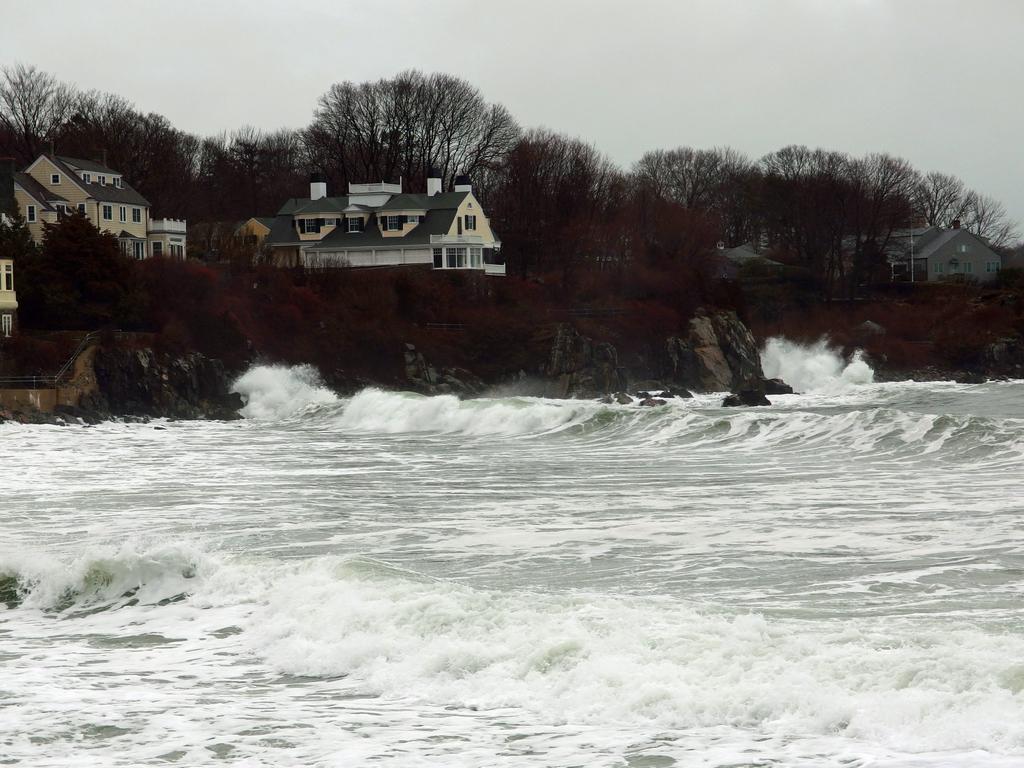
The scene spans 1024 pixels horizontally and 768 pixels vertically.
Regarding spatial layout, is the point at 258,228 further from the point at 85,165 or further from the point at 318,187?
the point at 85,165

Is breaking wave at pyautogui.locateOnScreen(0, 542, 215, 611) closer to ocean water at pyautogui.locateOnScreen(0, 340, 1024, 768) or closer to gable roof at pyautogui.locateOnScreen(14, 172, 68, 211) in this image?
ocean water at pyautogui.locateOnScreen(0, 340, 1024, 768)

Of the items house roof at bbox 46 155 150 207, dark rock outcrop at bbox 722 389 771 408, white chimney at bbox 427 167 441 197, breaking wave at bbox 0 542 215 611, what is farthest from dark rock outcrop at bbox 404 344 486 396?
breaking wave at bbox 0 542 215 611

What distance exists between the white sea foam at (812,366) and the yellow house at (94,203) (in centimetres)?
3368

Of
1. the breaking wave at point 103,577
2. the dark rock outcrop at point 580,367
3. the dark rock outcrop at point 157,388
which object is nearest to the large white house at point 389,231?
the dark rock outcrop at point 580,367

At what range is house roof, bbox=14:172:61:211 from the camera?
7088 cm

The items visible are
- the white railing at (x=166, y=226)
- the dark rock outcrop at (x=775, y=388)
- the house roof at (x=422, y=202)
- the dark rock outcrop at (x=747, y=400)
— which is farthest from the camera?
the house roof at (x=422, y=202)

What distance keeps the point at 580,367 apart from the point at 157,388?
67.4 feet

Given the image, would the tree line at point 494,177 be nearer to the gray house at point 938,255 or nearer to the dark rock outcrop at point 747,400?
the gray house at point 938,255

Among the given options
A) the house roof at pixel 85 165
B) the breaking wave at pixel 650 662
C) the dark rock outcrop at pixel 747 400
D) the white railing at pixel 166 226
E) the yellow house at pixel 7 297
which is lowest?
the breaking wave at pixel 650 662

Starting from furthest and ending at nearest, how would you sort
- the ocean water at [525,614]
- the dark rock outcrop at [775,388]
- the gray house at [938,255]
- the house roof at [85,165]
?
the gray house at [938,255]
the house roof at [85,165]
the dark rock outcrop at [775,388]
the ocean water at [525,614]

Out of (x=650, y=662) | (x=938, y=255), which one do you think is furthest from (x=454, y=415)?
(x=938, y=255)

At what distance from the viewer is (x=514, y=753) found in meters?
11.0

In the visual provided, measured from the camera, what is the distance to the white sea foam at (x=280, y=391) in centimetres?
5781

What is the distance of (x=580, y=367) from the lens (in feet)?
217
